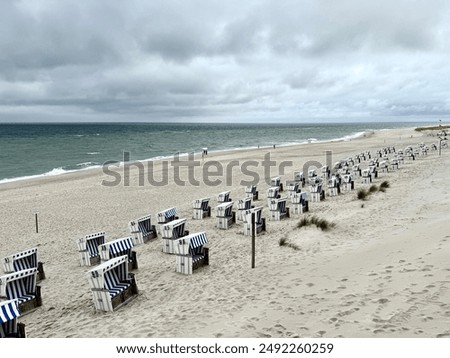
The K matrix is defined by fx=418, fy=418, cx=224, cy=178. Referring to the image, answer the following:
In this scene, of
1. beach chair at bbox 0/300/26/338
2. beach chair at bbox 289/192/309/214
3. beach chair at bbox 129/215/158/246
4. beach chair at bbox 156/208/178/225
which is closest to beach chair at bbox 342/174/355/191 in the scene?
beach chair at bbox 289/192/309/214

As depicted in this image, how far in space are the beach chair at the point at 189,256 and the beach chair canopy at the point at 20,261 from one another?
3.46 meters

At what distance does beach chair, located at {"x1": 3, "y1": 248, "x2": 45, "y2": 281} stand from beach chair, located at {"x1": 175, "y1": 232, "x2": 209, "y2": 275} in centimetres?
325

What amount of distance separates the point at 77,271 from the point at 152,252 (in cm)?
203

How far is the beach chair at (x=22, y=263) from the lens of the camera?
935cm

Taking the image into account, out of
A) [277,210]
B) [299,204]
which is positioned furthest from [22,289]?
→ [299,204]

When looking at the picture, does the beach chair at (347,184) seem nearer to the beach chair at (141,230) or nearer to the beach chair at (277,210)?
the beach chair at (277,210)

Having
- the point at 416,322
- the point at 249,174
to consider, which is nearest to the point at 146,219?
the point at 416,322

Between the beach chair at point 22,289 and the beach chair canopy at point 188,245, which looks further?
the beach chair canopy at point 188,245

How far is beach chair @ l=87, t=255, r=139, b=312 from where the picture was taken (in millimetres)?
7289

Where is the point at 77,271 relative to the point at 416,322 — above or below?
below

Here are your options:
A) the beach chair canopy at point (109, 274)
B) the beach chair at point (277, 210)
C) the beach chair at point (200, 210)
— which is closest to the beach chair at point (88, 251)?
the beach chair canopy at point (109, 274)

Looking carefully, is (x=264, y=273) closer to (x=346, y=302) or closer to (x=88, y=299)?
(x=346, y=302)

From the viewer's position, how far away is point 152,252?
37.4 feet
